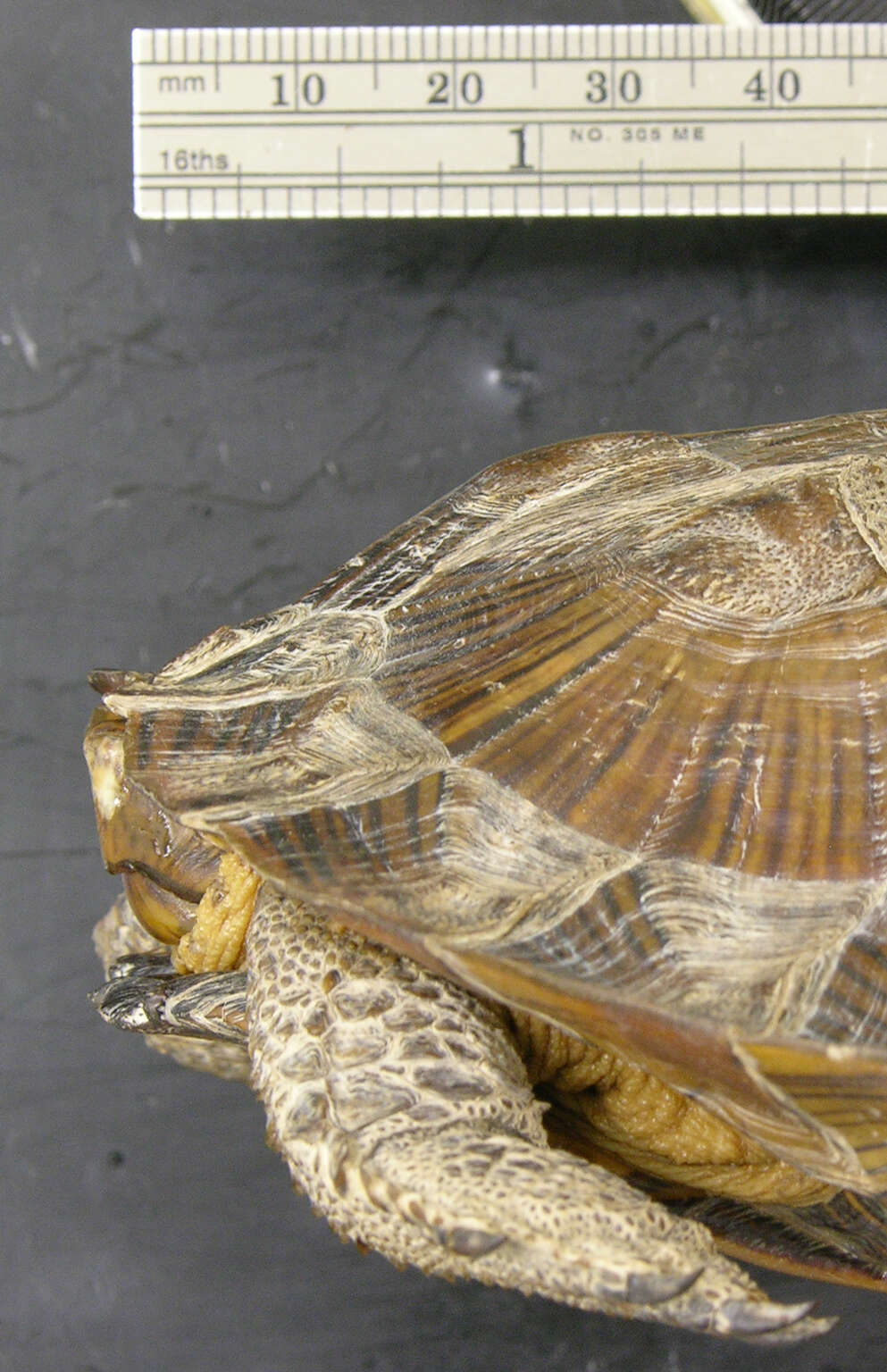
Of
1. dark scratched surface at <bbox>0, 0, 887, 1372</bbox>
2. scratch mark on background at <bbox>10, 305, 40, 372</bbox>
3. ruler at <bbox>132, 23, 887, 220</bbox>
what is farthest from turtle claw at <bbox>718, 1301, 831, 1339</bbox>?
scratch mark on background at <bbox>10, 305, 40, 372</bbox>

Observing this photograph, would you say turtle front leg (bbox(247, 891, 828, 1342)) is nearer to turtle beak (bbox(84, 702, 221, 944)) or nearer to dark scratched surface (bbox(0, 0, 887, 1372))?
turtle beak (bbox(84, 702, 221, 944))

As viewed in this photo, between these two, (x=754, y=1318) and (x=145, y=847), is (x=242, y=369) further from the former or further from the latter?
(x=754, y=1318)

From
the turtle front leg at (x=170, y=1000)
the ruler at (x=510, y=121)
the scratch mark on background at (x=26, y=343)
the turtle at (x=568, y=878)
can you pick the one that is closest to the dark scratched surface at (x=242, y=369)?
the scratch mark on background at (x=26, y=343)

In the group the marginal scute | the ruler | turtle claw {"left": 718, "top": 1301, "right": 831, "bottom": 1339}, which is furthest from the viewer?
the ruler

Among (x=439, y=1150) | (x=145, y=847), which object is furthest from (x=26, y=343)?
(x=439, y=1150)

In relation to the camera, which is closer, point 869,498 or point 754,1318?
point 754,1318

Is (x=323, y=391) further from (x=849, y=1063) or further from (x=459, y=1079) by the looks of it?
(x=849, y=1063)
